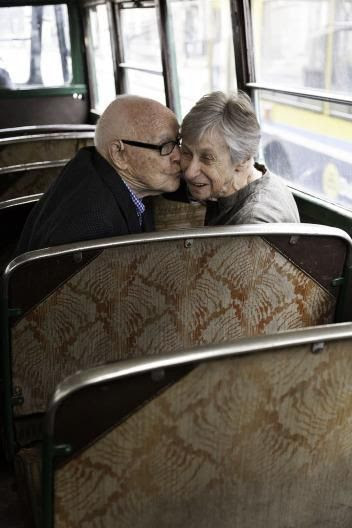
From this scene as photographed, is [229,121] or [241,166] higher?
[229,121]

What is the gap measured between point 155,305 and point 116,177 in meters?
0.58

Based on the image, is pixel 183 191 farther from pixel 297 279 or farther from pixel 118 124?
pixel 297 279

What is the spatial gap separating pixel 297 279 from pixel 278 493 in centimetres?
71

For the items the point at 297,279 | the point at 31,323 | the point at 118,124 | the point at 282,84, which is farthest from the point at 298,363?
the point at 282,84

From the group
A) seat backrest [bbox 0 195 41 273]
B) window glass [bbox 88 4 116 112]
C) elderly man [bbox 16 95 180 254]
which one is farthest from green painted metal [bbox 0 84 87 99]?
elderly man [bbox 16 95 180 254]

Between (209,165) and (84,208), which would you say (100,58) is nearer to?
(209,165)

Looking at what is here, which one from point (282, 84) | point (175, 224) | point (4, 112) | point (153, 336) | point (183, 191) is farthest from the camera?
point (4, 112)

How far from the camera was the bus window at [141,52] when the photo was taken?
462cm

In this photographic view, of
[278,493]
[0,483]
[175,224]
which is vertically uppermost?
[175,224]

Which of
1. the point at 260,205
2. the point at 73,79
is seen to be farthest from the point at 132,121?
the point at 73,79

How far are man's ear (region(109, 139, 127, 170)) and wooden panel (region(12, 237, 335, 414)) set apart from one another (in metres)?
0.63

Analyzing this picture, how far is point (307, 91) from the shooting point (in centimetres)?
279

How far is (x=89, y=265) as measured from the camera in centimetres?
161

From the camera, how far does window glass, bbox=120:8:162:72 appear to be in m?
4.62
